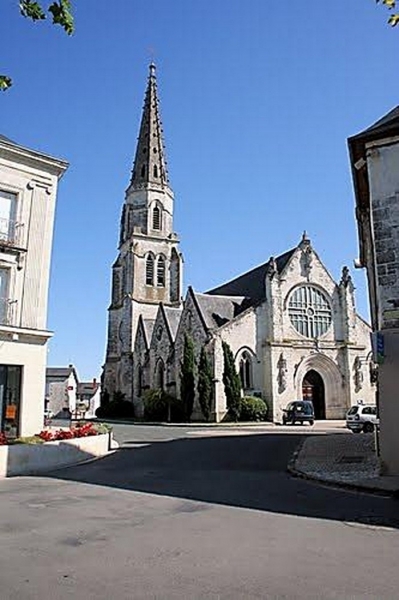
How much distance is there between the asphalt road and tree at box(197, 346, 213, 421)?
2490 centimetres

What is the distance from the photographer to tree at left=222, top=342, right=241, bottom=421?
119 feet

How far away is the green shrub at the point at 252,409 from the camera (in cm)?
3625

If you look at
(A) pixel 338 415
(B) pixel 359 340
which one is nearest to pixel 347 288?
(B) pixel 359 340

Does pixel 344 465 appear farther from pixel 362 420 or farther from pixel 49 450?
pixel 362 420

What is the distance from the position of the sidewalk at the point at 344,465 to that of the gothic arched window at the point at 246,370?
61.2 ft

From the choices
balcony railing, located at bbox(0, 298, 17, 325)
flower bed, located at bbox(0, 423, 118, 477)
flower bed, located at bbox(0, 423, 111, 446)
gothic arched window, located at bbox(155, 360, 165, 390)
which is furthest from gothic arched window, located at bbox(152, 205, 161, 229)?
flower bed, located at bbox(0, 423, 118, 477)

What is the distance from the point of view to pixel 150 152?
5684 cm

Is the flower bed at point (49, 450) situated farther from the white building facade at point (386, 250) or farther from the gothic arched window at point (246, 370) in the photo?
the gothic arched window at point (246, 370)

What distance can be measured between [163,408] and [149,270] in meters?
18.2

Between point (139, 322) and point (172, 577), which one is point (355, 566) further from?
point (139, 322)

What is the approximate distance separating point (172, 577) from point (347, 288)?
38573 mm

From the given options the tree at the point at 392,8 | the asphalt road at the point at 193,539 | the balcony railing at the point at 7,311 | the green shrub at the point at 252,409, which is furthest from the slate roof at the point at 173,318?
the tree at the point at 392,8

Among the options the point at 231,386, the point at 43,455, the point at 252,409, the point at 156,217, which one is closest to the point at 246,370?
the point at 231,386

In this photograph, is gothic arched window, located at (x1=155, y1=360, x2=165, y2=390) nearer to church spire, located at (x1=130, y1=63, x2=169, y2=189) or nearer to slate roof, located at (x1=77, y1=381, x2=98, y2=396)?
church spire, located at (x1=130, y1=63, x2=169, y2=189)
